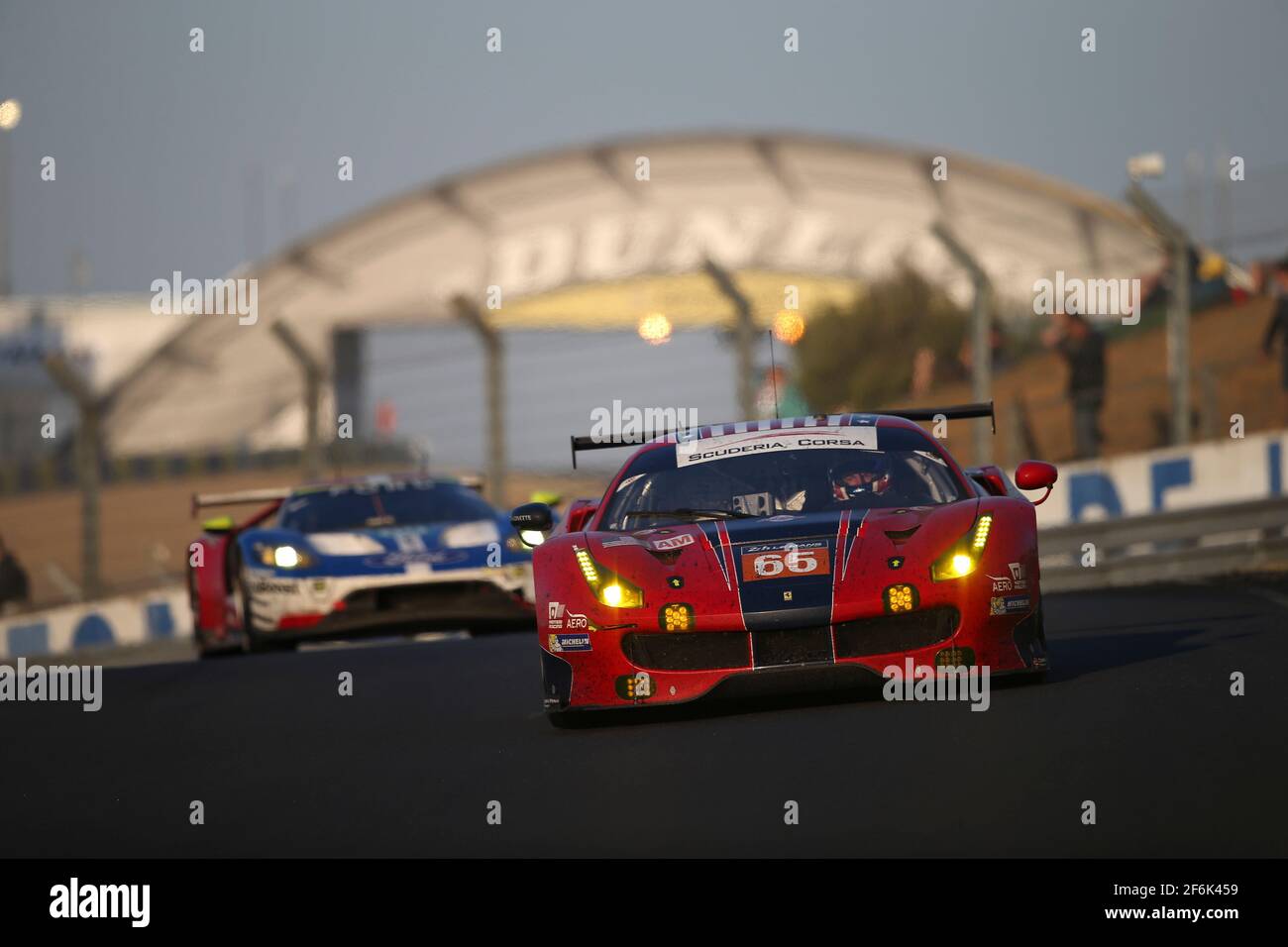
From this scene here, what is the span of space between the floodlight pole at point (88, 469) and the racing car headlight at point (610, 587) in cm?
1087

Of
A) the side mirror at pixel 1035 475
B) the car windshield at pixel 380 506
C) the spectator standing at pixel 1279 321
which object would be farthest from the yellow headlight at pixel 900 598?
the spectator standing at pixel 1279 321

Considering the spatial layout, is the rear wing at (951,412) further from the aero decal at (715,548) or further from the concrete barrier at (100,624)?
the concrete barrier at (100,624)

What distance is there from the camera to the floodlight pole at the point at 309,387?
17781mm

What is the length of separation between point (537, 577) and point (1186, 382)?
10.7 m

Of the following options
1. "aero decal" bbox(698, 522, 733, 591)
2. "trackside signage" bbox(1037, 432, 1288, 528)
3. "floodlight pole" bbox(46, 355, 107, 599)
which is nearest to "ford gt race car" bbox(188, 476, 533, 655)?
"floodlight pole" bbox(46, 355, 107, 599)

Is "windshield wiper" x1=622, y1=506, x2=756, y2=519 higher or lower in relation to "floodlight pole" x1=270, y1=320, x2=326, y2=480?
lower

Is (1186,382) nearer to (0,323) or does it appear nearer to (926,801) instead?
(926,801)

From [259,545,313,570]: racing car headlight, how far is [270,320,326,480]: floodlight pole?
4.86 meters

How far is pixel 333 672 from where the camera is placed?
10.6m

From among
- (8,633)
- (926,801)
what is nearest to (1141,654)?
(926,801)

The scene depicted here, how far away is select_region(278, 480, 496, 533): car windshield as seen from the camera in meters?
13.4

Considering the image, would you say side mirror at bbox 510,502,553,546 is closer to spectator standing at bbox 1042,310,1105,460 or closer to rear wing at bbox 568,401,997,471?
rear wing at bbox 568,401,997,471

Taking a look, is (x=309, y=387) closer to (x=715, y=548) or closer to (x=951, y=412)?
(x=951, y=412)

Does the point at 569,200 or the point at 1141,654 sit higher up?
the point at 569,200
